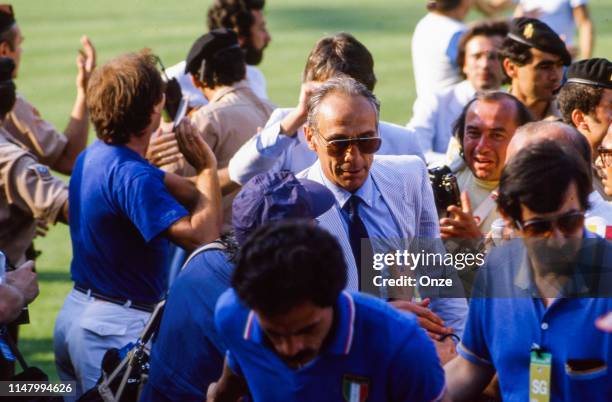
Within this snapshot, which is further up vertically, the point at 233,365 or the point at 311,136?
the point at 311,136

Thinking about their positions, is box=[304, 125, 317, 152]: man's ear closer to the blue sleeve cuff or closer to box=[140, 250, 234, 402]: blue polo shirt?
box=[140, 250, 234, 402]: blue polo shirt

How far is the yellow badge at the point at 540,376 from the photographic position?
2764 millimetres

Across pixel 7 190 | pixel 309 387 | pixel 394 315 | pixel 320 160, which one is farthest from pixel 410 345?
pixel 7 190

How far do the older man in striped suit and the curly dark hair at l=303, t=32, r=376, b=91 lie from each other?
715 millimetres

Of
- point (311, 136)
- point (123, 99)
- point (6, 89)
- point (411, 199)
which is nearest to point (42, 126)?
point (6, 89)

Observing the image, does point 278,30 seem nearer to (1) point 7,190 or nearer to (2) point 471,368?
(1) point 7,190

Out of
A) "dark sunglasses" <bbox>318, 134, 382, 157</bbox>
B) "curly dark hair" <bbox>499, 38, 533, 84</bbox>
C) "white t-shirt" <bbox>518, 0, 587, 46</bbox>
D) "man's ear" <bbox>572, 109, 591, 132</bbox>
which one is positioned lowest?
"white t-shirt" <bbox>518, 0, 587, 46</bbox>

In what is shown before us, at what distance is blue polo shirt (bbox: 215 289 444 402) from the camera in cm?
271

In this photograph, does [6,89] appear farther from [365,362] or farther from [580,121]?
[365,362]

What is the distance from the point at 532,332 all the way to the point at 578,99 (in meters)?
2.50

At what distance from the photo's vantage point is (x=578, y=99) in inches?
199

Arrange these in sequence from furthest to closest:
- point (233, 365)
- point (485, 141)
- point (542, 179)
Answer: point (485, 141), point (233, 365), point (542, 179)

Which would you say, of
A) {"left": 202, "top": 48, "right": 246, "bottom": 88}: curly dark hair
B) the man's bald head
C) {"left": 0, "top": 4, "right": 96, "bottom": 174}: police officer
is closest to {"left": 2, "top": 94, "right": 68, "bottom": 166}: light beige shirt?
{"left": 0, "top": 4, "right": 96, "bottom": 174}: police officer

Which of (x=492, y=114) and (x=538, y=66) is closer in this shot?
(x=492, y=114)
